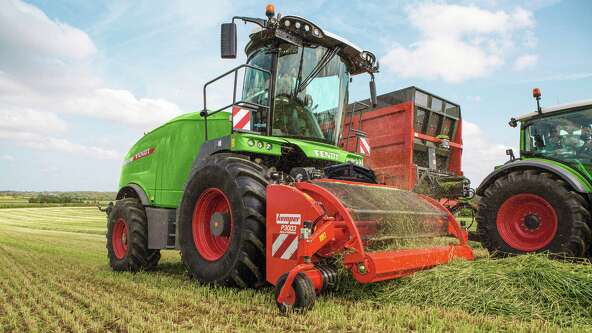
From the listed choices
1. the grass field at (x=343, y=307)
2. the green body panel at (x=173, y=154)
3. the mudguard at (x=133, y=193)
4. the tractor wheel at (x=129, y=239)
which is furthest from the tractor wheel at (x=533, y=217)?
the mudguard at (x=133, y=193)

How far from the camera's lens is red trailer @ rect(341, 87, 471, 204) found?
8.80 meters

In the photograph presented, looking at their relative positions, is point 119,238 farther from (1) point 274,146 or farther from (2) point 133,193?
(1) point 274,146

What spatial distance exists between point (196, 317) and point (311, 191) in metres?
1.34

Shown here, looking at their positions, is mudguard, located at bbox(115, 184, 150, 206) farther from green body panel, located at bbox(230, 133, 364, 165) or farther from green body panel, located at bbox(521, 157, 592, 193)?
green body panel, located at bbox(521, 157, 592, 193)

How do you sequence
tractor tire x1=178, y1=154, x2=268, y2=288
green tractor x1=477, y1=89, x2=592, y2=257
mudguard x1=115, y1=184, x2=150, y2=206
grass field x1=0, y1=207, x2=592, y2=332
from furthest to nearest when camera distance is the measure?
mudguard x1=115, y1=184, x2=150, y2=206
green tractor x1=477, y1=89, x2=592, y2=257
tractor tire x1=178, y1=154, x2=268, y2=288
grass field x1=0, y1=207, x2=592, y2=332

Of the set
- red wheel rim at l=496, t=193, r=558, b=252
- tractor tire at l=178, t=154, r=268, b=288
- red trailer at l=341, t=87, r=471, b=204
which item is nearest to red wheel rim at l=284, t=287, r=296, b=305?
tractor tire at l=178, t=154, r=268, b=288

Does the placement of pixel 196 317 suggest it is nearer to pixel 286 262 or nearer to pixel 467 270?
pixel 286 262

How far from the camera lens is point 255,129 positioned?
16.4 ft

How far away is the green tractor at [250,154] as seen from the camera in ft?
13.5

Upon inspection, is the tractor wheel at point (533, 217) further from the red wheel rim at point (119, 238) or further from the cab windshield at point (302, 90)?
the red wheel rim at point (119, 238)

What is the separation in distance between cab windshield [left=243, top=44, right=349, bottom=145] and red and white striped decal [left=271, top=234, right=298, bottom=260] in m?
1.54

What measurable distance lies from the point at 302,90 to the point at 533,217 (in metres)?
3.14

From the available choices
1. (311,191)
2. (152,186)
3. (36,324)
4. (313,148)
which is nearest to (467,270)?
(311,191)

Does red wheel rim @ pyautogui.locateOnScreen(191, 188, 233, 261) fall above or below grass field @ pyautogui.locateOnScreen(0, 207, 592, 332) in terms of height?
above
